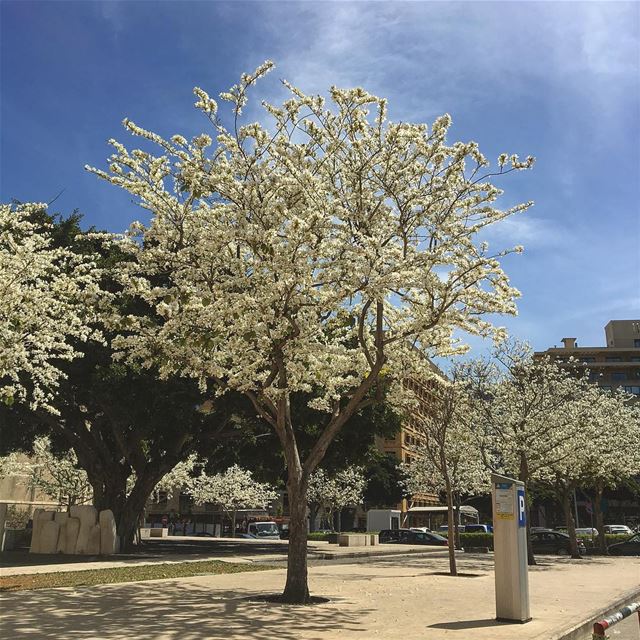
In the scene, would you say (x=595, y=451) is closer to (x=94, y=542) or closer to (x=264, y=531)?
(x=94, y=542)

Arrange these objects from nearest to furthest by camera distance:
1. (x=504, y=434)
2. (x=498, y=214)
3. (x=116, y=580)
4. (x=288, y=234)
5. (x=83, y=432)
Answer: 1. (x=288, y=234)
2. (x=498, y=214)
3. (x=116, y=580)
4. (x=504, y=434)
5. (x=83, y=432)

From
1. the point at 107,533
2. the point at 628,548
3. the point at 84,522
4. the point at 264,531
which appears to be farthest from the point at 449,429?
the point at 264,531

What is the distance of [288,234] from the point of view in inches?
408

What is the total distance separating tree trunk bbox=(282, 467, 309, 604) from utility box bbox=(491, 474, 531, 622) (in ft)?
11.5

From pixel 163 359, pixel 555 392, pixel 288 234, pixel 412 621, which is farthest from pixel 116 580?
pixel 555 392

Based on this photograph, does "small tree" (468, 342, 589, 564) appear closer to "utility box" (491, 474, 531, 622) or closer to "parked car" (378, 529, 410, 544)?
"utility box" (491, 474, 531, 622)

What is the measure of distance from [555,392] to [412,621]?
62.4ft

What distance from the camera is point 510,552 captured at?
31.9 ft

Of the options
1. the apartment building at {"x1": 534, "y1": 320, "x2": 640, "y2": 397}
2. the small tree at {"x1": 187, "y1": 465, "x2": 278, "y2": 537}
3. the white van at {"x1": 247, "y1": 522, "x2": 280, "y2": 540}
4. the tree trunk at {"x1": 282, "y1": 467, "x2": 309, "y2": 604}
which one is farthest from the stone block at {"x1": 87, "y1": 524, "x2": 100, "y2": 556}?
the apartment building at {"x1": 534, "y1": 320, "x2": 640, "y2": 397}

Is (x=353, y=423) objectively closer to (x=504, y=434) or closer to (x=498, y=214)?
(x=504, y=434)

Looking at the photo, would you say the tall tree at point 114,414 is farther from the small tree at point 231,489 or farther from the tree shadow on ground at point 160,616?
the small tree at point 231,489

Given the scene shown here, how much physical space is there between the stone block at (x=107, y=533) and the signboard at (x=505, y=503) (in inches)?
676

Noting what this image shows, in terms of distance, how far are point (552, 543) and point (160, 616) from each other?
102ft

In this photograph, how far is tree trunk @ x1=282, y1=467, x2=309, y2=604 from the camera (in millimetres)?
11359
